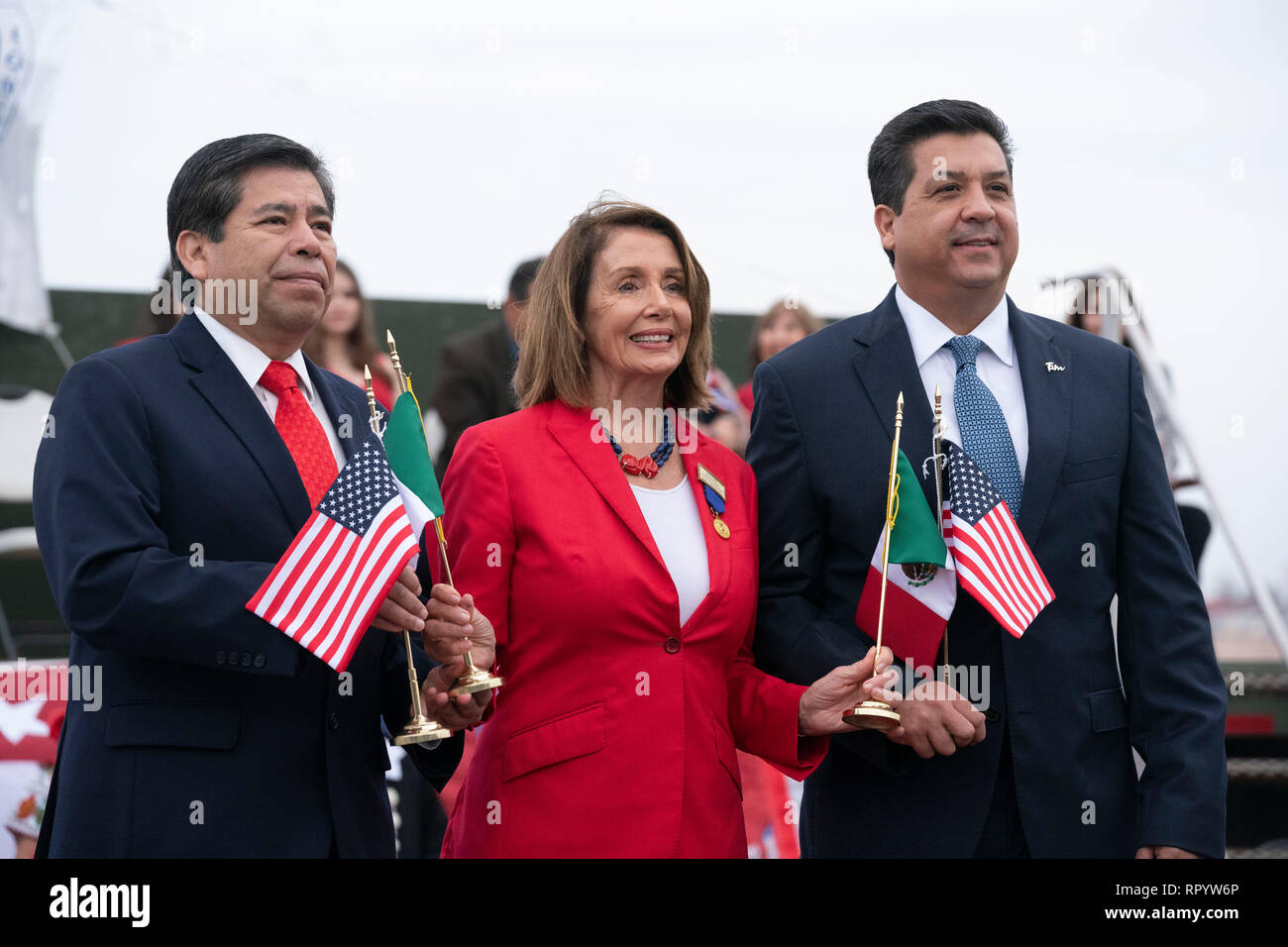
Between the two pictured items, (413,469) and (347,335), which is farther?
(347,335)

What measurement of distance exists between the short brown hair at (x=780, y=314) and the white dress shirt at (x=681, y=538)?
364 centimetres

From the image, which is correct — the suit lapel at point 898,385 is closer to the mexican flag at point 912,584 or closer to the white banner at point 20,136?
the mexican flag at point 912,584

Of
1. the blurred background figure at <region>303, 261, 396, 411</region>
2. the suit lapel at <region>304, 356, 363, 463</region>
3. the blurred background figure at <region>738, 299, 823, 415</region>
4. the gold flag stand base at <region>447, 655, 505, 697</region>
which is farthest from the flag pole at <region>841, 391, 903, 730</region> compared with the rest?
the blurred background figure at <region>738, 299, 823, 415</region>

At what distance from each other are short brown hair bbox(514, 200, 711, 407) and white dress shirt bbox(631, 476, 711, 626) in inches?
12.8

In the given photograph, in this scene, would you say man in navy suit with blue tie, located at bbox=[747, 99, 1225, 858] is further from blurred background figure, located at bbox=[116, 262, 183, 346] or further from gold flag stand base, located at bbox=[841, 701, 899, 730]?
blurred background figure, located at bbox=[116, 262, 183, 346]

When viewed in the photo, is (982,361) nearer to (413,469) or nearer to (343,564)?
(413,469)

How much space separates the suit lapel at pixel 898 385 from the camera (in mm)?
3818

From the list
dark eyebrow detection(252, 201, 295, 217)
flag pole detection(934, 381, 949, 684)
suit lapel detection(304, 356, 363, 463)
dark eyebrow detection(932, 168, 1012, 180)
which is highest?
dark eyebrow detection(932, 168, 1012, 180)

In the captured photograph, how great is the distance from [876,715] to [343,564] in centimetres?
126

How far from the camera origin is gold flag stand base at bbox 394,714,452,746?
126 inches

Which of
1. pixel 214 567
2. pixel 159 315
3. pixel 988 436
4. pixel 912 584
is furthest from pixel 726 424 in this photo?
pixel 214 567

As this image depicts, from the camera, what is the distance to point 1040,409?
148 inches

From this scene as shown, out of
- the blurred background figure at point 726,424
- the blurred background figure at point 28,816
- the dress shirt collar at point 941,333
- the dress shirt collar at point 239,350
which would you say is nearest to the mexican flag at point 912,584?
the dress shirt collar at point 941,333
